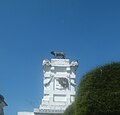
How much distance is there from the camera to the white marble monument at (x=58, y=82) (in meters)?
41.5

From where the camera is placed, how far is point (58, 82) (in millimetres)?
42344

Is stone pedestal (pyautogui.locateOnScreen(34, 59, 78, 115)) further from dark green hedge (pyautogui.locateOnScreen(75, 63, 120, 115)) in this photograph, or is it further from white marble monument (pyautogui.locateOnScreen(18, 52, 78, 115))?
dark green hedge (pyautogui.locateOnScreen(75, 63, 120, 115))

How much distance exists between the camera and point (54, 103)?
41.2m

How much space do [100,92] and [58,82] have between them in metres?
28.1

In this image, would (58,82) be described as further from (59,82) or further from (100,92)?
(100,92)

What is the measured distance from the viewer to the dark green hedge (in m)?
14.0

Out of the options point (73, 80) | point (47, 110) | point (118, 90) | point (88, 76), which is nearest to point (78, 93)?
point (88, 76)

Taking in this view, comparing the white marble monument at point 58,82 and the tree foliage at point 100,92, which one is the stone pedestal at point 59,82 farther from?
the tree foliage at point 100,92

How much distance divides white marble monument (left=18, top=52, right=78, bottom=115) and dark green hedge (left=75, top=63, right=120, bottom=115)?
25938 millimetres

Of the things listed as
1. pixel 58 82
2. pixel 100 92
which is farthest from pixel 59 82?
pixel 100 92

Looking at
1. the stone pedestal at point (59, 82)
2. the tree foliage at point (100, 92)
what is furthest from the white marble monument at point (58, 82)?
the tree foliage at point (100, 92)

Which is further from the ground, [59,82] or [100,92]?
[59,82]

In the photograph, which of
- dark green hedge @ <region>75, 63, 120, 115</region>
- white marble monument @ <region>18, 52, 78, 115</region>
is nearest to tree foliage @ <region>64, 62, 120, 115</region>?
dark green hedge @ <region>75, 63, 120, 115</region>

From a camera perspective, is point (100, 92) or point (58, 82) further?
point (58, 82)
